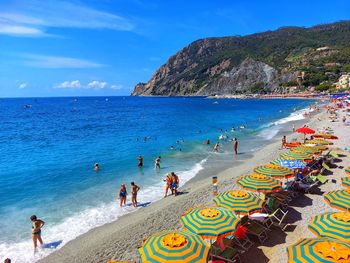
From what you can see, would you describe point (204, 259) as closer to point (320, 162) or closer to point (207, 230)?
point (207, 230)

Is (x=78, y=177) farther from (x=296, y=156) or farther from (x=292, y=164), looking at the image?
(x=296, y=156)

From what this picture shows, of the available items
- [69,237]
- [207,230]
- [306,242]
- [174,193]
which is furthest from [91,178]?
[306,242]

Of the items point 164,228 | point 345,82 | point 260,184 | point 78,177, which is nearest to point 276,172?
point 260,184

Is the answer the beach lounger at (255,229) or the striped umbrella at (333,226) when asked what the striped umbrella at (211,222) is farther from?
the striped umbrella at (333,226)

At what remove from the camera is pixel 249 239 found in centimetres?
1016

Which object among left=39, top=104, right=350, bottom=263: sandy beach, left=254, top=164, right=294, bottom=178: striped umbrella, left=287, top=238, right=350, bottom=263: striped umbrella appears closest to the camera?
left=287, top=238, right=350, bottom=263: striped umbrella

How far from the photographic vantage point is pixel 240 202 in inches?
389

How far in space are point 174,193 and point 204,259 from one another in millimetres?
9896

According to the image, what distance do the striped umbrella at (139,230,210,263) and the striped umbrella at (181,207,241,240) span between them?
0.78 meters

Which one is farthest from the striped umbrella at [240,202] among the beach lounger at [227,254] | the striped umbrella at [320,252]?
the striped umbrella at [320,252]

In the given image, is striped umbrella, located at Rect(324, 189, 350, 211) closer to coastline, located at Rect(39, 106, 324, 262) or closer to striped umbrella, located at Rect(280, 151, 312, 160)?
coastline, located at Rect(39, 106, 324, 262)

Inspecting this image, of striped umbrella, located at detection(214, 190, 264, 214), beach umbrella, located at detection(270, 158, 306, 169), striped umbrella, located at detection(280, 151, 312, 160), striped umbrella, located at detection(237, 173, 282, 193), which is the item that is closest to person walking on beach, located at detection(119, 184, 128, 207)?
striped umbrella, located at detection(237, 173, 282, 193)

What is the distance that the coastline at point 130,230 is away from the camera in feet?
33.9

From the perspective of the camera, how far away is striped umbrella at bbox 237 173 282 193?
11533 millimetres
